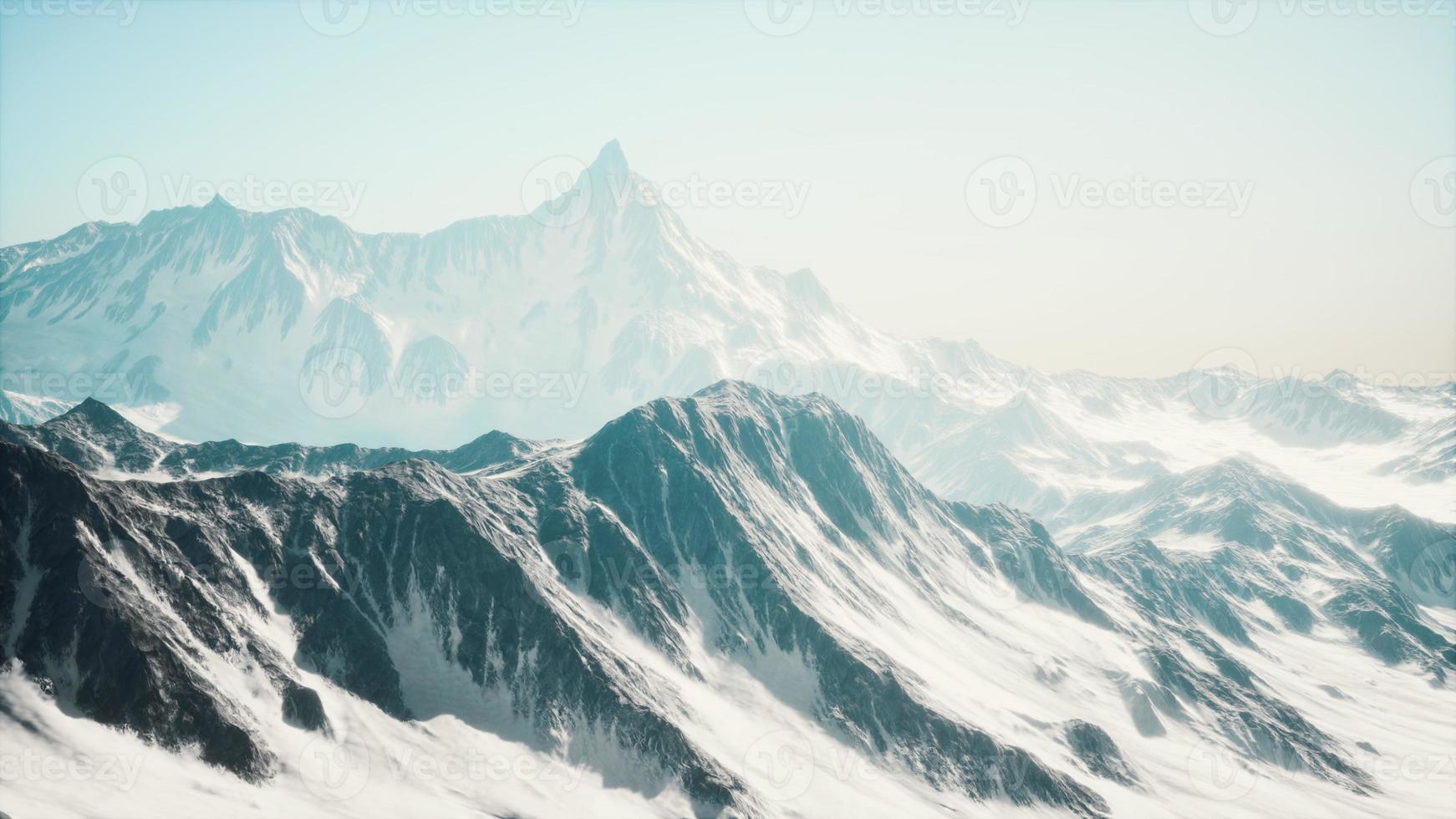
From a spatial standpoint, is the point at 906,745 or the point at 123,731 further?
the point at 906,745

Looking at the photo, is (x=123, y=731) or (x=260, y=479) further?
(x=260, y=479)

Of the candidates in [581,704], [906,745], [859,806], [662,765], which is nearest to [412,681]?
[581,704]

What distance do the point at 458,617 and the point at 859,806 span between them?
A: 75881mm

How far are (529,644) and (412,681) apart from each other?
Result: 2072 centimetres

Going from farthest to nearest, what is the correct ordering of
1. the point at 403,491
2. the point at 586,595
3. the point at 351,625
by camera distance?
1. the point at 586,595
2. the point at 403,491
3. the point at 351,625

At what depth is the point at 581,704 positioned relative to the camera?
160 metres

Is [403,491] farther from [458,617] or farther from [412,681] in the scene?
[412,681]

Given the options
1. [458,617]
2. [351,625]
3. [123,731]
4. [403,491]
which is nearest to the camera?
[123,731]

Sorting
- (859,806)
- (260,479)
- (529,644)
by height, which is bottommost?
(859,806)

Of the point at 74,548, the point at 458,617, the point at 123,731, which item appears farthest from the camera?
the point at 458,617

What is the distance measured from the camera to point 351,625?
5994 inches

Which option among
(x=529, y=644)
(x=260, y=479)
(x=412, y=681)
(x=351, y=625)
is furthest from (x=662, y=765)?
(x=260, y=479)

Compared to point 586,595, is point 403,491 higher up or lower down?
higher up

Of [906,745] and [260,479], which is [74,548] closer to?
[260,479]
